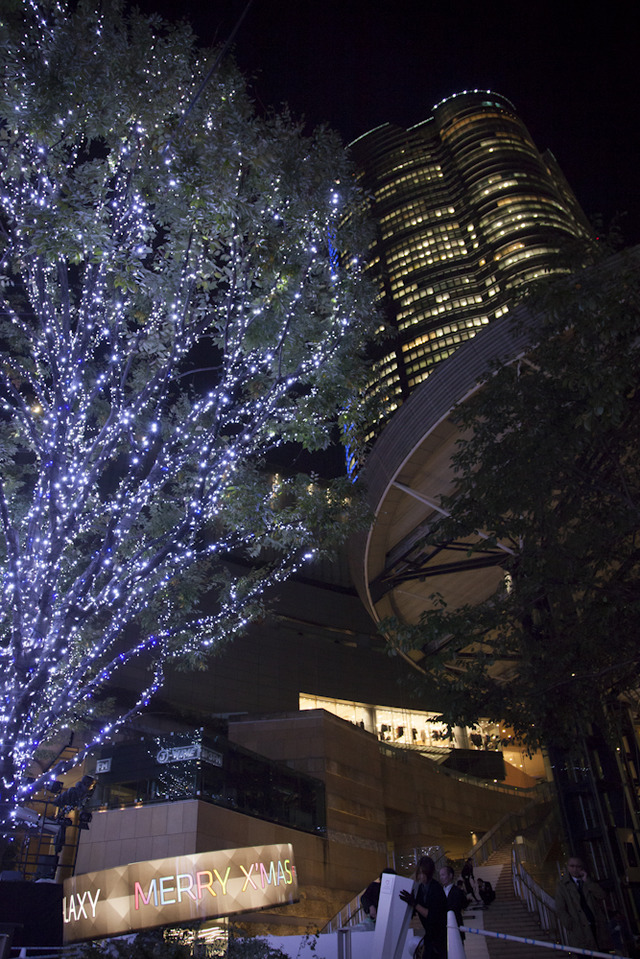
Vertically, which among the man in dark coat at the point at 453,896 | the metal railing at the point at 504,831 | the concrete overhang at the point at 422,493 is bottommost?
the man in dark coat at the point at 453,896

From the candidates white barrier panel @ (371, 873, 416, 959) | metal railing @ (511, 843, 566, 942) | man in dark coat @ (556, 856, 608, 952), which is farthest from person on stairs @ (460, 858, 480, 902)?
white barrier panel @ (371, 873, 416, 959)

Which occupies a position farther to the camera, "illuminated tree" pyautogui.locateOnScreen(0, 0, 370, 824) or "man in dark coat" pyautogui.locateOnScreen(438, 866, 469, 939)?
"illuminated tree" pyautogui.locateOnScreen(0, 0, 370, 824)

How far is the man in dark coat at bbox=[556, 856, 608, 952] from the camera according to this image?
677 cm

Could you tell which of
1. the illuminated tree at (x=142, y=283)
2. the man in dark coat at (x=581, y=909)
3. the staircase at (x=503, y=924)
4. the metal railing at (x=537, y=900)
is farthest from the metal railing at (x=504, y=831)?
the illuminated tree at (x=142, y=283)

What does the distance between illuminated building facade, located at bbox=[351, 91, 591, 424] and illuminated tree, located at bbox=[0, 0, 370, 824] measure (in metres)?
42.3

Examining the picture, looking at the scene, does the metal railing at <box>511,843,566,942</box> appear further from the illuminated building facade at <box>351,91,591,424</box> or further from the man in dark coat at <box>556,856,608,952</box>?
the illuminated building facade at <box>351,91,591,424</box>

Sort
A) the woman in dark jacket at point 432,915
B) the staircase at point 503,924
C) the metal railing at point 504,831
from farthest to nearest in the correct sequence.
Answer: the metal railing at point 504,831
the staircase at point 503,924
the woman in dark jacket at point 432,915

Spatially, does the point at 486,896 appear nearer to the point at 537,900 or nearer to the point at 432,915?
the point at 537,900

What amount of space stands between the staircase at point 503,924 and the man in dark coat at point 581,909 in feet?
9.65

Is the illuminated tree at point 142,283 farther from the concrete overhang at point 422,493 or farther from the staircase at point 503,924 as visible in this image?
the staircase at point 503,924

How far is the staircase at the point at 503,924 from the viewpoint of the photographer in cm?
999

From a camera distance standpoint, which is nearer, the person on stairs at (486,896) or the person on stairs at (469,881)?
the person on stairs at (486,896)

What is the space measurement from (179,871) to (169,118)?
1488cm

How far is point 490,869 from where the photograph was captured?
1767 centimetres
